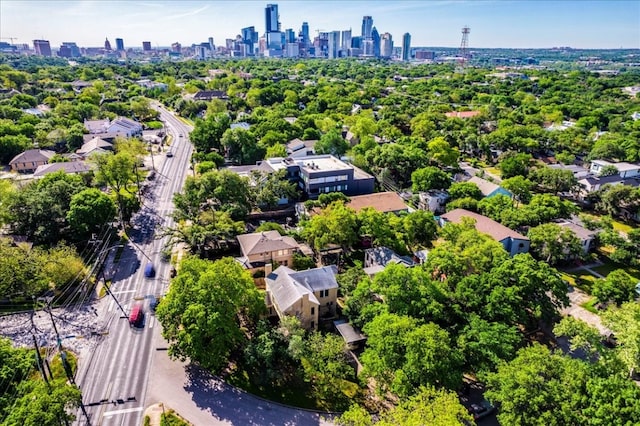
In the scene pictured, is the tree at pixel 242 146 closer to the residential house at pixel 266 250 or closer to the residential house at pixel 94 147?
the residential house at pixel 94 147

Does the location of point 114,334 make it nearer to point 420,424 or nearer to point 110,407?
point 110,407

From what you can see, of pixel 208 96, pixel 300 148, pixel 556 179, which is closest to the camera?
pixel 556 179

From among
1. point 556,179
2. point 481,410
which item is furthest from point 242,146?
point 481,410

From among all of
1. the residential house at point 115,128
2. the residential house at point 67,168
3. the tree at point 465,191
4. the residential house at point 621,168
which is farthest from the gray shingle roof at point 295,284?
the residential house at point 115,128

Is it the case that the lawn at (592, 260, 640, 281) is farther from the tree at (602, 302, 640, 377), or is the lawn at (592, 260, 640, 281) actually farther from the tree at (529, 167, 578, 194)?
the tree at (529, 167, 578, 194)

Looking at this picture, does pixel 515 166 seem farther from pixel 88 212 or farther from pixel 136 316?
pixel 88 212

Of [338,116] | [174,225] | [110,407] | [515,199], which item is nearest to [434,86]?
[338,116]
